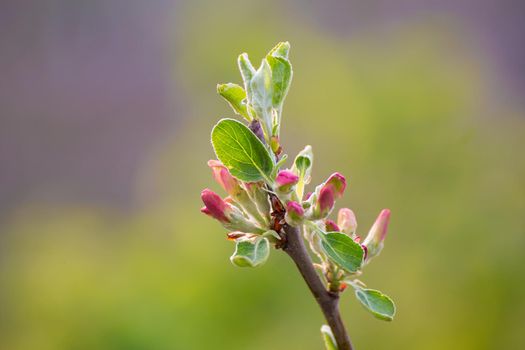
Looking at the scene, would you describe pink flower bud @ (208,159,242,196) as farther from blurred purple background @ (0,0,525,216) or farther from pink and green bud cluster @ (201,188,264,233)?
blurred purple background @ (0,0,525,216)

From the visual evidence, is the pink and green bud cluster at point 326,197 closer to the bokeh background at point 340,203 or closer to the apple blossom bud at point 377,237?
the apple blossom bud at point 377,237

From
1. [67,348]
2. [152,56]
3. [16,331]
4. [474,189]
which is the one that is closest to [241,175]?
[67,348]

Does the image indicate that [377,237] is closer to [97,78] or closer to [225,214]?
[225,214]

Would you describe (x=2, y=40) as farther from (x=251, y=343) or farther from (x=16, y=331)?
(x=251, y=343)

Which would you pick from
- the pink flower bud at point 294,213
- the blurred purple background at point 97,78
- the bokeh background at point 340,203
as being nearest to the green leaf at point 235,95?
the pink flower bud at point 294,213

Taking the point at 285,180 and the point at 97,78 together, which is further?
the point at 97,78

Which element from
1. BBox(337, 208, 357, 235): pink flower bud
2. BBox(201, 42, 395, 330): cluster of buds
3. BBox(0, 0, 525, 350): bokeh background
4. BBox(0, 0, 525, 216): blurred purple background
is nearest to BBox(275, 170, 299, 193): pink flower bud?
BBox(201, 42, 395, 330): cluster of buds

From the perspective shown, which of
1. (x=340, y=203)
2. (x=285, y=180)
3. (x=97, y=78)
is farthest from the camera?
(x=97, y=78)

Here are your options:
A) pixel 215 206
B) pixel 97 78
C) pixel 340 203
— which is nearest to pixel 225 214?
pixel 215 206
